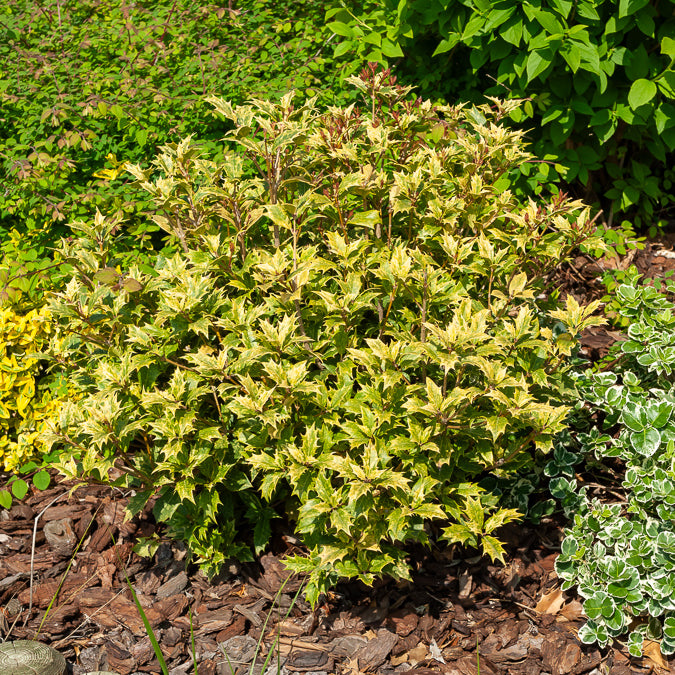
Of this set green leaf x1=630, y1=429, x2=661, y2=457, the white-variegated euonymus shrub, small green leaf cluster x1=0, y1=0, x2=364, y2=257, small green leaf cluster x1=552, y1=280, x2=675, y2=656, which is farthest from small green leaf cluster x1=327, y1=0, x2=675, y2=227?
green leaf x1=630, y1=429, x2=661, y2=457

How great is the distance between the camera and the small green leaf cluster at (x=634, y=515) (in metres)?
2.55

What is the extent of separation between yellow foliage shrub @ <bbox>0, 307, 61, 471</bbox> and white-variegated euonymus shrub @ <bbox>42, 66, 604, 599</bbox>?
68cm

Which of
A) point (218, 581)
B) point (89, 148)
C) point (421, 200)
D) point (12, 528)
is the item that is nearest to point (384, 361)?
point (421, 200)

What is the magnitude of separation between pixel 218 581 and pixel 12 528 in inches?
42.0

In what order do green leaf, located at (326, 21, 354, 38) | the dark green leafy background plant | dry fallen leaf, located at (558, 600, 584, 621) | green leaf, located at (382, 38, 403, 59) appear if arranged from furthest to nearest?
green leaf, located at (326, 21, 354, 38), green leaf, located at (382, 38, 403, 59), the dark green leafy background plant, dry fallen leaf, located at (558, 600, 584, 621)

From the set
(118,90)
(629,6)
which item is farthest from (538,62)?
(118,90)

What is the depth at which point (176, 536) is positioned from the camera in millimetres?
2828

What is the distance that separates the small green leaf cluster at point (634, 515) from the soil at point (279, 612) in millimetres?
171

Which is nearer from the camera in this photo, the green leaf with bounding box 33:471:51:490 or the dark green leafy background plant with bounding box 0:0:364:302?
the green leaf with bounding box 33:471:51:490

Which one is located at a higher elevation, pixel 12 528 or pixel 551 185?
pixel 551 185

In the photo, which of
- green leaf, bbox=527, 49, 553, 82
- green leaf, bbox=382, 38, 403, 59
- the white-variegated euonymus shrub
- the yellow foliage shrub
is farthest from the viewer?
green leaf, bbox=382, 38, 403, 59

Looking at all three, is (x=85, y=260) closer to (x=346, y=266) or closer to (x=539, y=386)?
(x=346, y=266)

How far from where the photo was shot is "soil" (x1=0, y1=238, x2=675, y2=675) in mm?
2615

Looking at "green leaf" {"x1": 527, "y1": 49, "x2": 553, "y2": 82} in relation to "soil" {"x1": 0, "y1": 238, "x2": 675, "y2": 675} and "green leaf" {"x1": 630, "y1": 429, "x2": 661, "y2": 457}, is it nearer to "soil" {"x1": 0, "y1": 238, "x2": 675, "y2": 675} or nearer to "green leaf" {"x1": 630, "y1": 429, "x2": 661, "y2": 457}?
"green leaf" {"x1": 630, "y1": 429, "x2": 661, "y2": 457}
